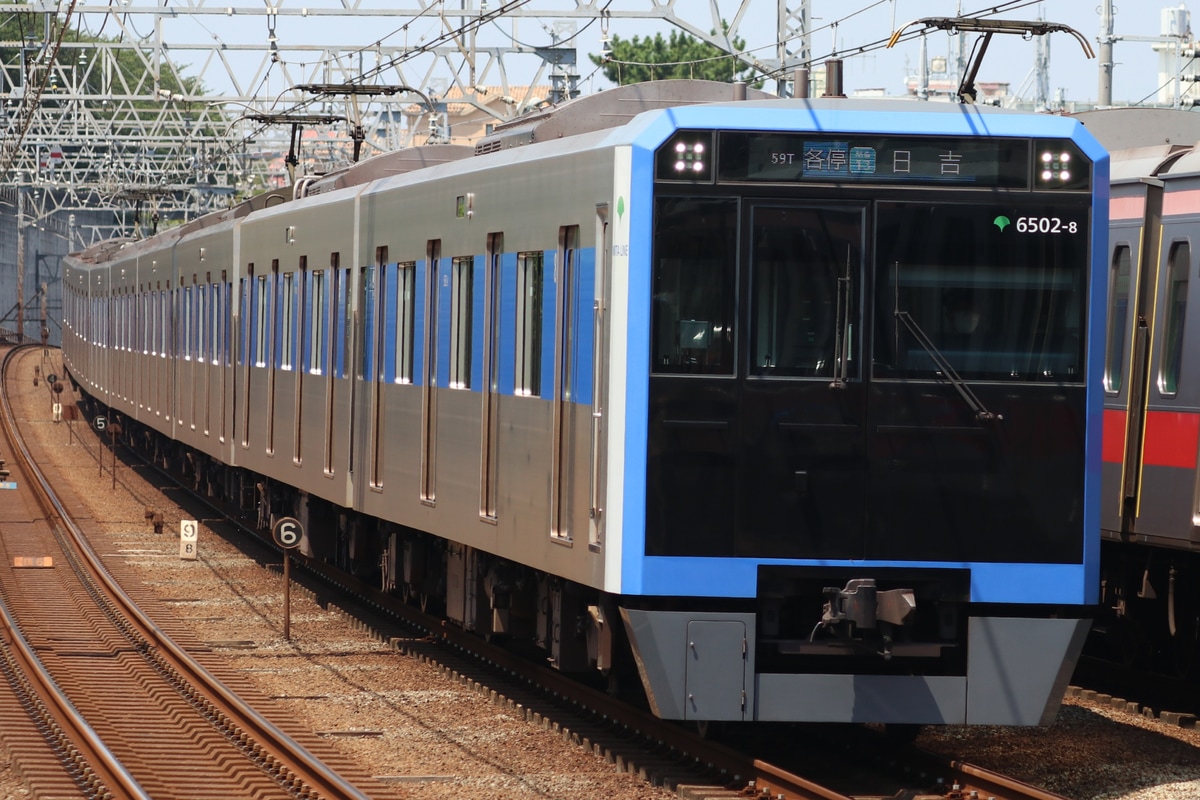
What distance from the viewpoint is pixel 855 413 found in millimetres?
8188

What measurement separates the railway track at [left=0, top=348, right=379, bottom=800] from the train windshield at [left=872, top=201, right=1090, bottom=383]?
3.14m

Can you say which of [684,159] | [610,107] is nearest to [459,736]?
[610,107]

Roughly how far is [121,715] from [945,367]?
5461 millimetres

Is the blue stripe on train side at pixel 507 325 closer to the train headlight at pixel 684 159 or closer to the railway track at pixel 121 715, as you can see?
the train headlight at pixel 684 159

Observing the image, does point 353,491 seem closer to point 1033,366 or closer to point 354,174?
point 354,174

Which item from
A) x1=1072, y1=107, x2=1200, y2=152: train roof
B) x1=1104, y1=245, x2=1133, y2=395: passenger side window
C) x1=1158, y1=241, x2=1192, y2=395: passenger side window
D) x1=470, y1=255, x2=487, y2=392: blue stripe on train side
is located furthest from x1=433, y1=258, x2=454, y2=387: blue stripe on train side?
x1=1072, y1=107, x2=1200, y2=152: train roof

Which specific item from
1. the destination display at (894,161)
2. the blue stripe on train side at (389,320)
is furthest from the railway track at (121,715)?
the destination display at (894,161)

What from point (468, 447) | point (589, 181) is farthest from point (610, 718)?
point (589, 181)

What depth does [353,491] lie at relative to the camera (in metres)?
13.8

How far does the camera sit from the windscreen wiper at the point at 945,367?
8.20 m

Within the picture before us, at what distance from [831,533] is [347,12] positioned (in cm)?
1538

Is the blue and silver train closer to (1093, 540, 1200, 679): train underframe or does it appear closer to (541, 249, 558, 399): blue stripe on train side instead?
(541, 249, 558, 399): blue stripe on train side

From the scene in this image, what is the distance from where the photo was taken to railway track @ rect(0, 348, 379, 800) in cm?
912

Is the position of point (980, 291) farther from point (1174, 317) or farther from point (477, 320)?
point (477, 320)
